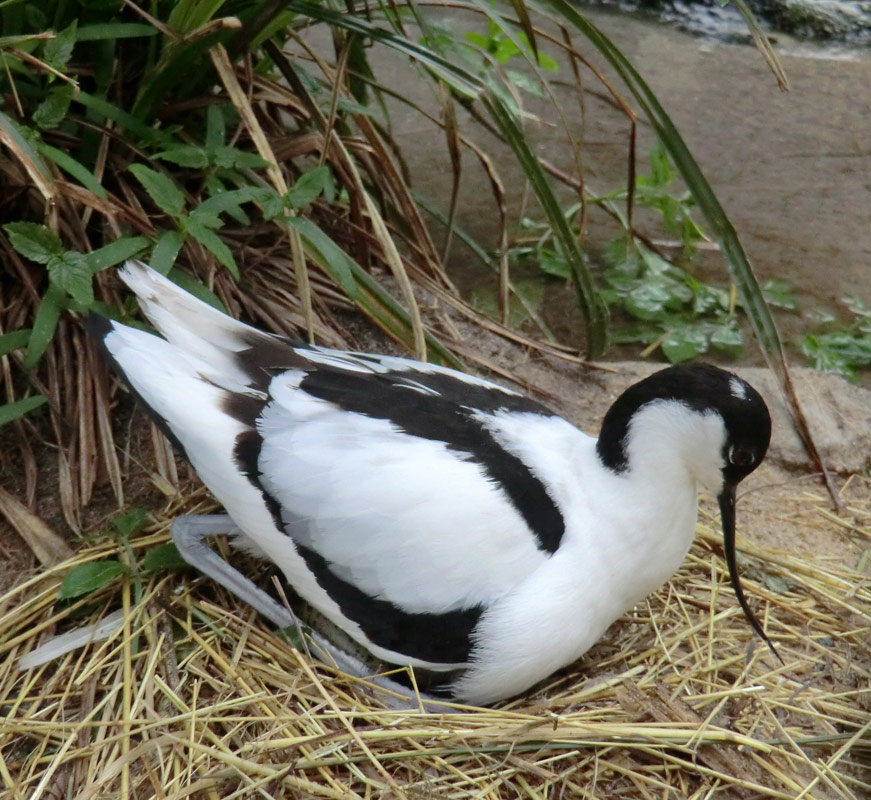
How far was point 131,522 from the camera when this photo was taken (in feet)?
7.66

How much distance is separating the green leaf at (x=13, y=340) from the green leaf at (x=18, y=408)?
121 mm

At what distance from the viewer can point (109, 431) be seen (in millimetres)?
2477

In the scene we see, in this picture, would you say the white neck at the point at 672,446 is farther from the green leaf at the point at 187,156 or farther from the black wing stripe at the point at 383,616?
the green leaf at the point at 187,156

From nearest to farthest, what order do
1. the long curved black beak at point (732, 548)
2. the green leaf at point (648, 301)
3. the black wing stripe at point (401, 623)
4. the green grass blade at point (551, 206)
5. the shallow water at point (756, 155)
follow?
1. the black wing stripe at point (401, 623)
2. the long curved black beak at point (732, 548)
3. the green grass blade at point (551, 206)
4. the green leaf at point (648, 301)
5. the shallow water at point (756, 155)

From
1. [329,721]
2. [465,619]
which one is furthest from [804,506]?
[329,721]

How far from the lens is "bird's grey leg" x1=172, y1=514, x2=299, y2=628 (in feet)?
7.29

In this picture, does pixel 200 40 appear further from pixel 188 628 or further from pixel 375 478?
pixel 188 628

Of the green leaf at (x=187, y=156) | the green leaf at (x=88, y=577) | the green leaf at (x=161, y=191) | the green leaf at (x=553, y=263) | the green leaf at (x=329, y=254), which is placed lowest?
the green leaf at (x=88, y=577)

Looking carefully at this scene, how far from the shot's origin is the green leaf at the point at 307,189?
2412 mm

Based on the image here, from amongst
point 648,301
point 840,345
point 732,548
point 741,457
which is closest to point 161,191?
point 741,457

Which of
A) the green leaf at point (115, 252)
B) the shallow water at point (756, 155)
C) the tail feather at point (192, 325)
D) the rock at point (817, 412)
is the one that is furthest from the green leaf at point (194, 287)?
the shallow water at point (756, 155)

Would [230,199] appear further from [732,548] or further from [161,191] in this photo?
[732,548]

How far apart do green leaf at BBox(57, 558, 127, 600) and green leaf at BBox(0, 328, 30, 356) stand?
529mm

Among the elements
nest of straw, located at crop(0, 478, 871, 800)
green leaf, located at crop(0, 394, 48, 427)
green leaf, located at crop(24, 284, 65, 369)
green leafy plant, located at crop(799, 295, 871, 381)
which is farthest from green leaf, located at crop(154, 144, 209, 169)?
green leafy plant, located at crop(799, 295, 871, 381)
